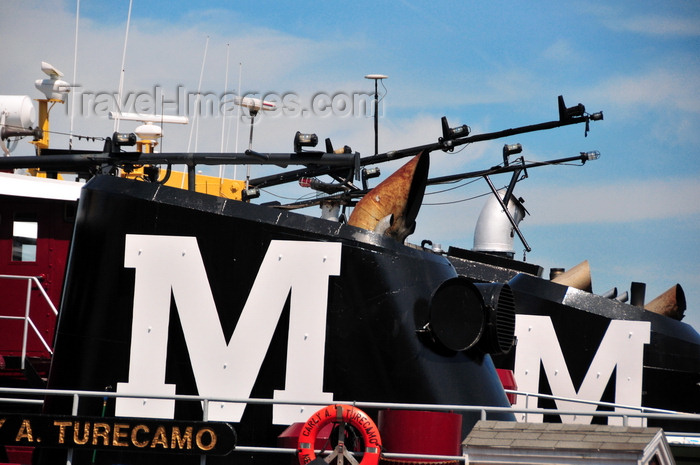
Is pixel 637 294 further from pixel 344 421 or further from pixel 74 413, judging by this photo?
pixel 74 413

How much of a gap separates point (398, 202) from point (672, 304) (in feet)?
29.5

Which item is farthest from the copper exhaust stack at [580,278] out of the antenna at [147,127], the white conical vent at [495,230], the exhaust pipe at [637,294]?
the antenna at [147,127]

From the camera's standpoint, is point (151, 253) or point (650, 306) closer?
point (151, 253)

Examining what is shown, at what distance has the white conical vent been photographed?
18.9 meters

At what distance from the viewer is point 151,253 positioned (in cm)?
910

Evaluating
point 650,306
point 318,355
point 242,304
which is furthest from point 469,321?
point 650,306

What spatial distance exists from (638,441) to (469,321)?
7.53 ft

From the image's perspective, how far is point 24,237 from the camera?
12930 millimetres

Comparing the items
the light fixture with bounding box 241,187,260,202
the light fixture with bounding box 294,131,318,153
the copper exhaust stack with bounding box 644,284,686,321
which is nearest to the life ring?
the light fixture with bounding box 294,131,318,153

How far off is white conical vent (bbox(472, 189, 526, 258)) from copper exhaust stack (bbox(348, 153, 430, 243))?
31.8ft

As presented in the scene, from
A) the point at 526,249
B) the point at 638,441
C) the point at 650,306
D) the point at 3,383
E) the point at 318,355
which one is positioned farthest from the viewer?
the point at 526,249

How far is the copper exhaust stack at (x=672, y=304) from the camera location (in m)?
16.7

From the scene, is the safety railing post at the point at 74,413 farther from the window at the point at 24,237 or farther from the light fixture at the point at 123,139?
the window at the point at 24,237

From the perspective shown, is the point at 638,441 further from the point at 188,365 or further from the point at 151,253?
the point at 151,253
